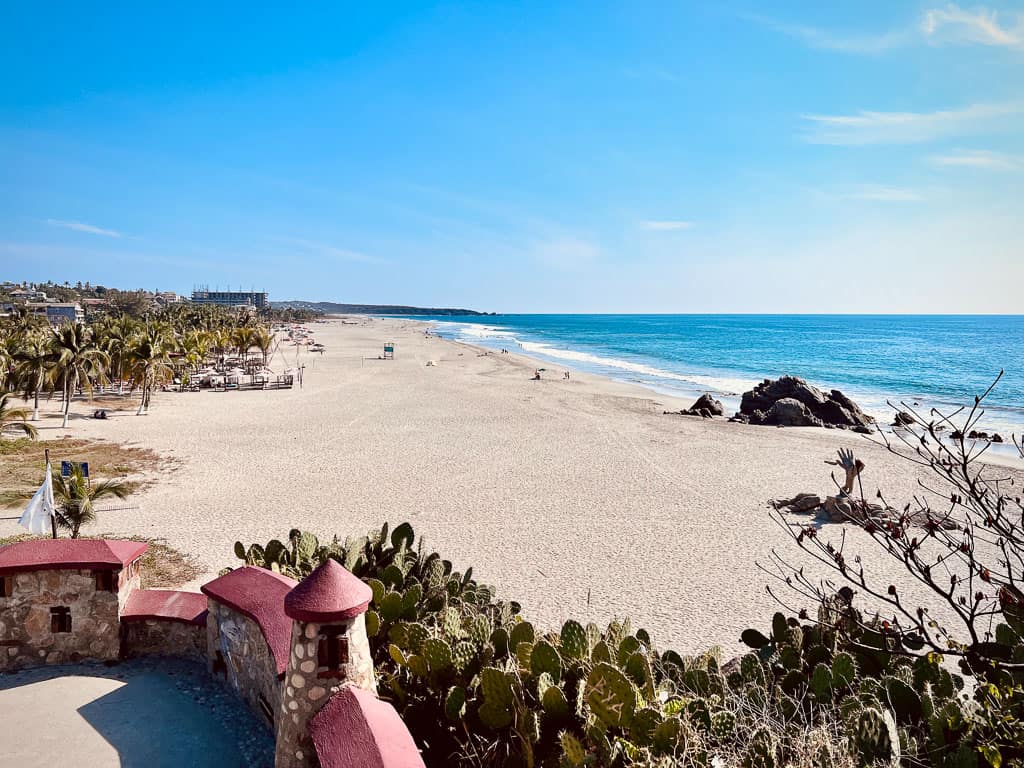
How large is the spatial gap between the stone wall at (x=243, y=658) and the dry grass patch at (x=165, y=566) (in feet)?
15.9

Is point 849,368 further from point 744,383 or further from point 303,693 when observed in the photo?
point 303,693

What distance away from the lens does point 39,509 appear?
30.1 ft

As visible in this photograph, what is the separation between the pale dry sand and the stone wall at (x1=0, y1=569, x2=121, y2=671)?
544cm

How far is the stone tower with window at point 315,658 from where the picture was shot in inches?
153

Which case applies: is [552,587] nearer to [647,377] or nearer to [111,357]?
[111,357]

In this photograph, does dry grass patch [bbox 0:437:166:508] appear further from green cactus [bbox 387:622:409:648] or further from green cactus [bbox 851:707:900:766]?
green cactus [bbox 851:707:900:766]

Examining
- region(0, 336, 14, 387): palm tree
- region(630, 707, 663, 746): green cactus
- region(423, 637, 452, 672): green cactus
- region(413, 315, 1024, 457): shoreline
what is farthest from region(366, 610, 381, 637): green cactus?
region(0, 336, 14, 387): palm tree

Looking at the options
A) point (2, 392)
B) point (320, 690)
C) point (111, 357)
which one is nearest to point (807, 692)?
point (320, 690)

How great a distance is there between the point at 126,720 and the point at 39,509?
5475 millimetres

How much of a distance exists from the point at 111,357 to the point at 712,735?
35167mm

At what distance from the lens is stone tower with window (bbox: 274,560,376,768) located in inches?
153

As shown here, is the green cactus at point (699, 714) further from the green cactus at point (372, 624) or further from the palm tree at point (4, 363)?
the palm tree at point (4, 363)

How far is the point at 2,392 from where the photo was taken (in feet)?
59.7

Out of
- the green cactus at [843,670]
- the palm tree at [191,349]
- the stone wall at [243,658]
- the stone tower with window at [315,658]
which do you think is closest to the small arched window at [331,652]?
the stone tower with window at [315,658]
